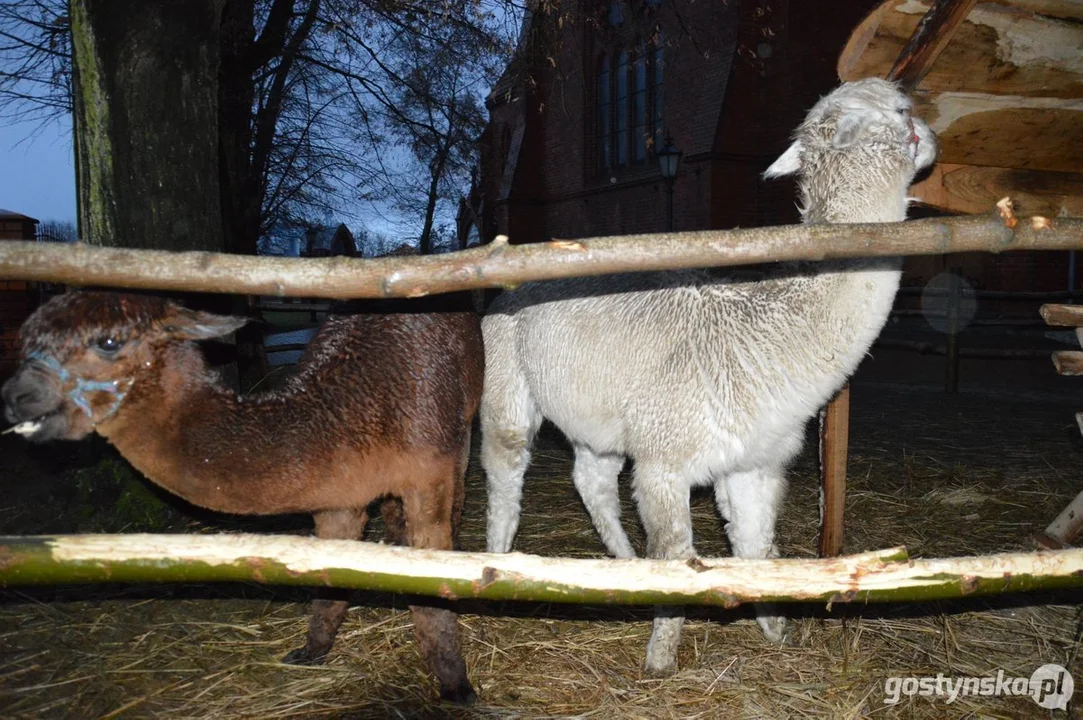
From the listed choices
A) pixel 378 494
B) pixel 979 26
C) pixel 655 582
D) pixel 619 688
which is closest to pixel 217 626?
pixel 378 494

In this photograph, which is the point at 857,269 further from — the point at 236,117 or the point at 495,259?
the point at 236,117

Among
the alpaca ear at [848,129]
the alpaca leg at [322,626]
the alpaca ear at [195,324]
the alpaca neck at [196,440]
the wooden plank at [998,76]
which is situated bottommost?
the alpaca leg at [322,626]

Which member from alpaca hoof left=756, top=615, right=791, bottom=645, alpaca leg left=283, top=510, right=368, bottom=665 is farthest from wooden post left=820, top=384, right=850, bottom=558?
alpaca leg left=283, top=510, right=368, bottom=665

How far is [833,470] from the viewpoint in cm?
386

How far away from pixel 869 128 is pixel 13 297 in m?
8.58

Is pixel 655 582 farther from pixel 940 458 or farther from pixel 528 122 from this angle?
pixel 528 122

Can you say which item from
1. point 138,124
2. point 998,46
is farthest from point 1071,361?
point 138,124

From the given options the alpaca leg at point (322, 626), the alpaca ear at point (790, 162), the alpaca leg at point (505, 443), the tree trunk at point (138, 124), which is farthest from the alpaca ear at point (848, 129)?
the tree trunk at point (138, 124)

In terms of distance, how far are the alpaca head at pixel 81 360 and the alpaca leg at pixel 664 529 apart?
72.3 inches

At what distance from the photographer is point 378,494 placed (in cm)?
283

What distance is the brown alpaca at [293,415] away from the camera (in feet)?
7.47

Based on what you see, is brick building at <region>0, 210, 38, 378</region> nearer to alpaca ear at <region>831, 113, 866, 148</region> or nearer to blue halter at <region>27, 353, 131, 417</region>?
blue halter at <region>27, 353, 131, 417</region>

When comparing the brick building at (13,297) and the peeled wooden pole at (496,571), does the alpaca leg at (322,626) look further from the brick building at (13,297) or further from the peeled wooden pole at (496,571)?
the brick building at (13,297)

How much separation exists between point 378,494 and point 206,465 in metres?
0.64
